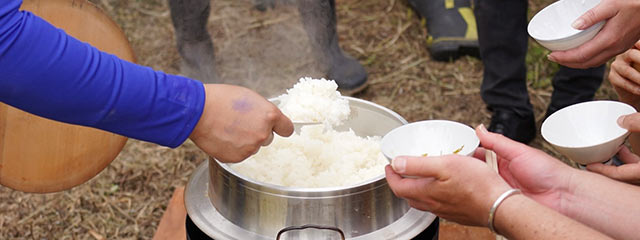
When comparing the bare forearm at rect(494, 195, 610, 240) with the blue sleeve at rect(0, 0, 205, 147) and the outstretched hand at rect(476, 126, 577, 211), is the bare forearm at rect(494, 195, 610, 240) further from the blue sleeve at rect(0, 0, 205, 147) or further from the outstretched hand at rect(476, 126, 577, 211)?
the blue sleeve at rect(0, 0, 205, 147)

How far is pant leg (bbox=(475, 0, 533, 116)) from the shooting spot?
11.2ft

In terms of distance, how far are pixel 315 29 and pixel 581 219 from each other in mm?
2641

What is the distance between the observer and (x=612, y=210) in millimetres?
1874

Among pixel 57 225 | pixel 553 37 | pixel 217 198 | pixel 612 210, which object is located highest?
pixel 553 37

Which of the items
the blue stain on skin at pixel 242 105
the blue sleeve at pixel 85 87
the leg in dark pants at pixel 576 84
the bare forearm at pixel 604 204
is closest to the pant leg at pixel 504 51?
the leg in dark pants at pixel 576 84

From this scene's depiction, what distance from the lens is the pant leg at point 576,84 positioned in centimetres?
353

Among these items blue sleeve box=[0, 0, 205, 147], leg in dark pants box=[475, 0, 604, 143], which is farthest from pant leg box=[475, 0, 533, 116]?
blue sleeve box=[0, 0, 205, 147]

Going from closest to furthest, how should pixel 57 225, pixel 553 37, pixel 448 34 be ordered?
pixel 553 37 < pixel 57 225 < pixel 448 34

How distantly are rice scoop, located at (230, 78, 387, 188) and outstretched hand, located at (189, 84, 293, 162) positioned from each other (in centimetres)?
30

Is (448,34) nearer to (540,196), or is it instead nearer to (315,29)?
(315,29)

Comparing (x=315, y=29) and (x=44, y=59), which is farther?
(x=315, y=29)

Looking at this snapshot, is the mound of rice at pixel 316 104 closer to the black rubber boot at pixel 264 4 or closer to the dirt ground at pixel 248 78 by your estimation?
the dirt ground at pixel 248 78

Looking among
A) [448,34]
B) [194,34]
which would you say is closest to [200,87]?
[194,34]

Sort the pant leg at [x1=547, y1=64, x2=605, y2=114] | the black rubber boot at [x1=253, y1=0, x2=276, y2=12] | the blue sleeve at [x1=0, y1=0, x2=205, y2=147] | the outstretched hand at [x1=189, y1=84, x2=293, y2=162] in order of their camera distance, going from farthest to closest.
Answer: the black rubber boot at [x1=253, y1=0, x2=276, y2=12] < the pant leg at [x1=547, y1=64, x2=605, y2=114] < the outstretched hand at [x1=189, y1=84, x2=293, y2=162] < the blue sleeve at [x1=0, y1=0, x2=205, y2=147]
